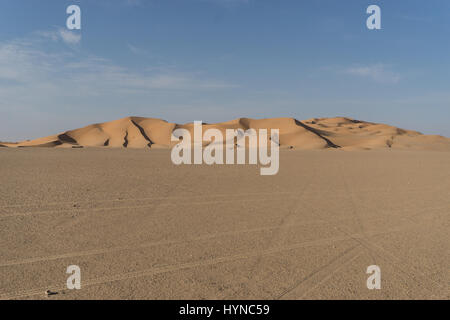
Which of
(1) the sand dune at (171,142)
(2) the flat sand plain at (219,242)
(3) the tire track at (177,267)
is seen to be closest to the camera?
(3) the tire track at (177,267)

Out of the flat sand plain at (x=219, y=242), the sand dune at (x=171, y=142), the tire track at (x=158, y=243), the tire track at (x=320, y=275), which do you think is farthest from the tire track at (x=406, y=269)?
the sand dune at (x=171, y=142)

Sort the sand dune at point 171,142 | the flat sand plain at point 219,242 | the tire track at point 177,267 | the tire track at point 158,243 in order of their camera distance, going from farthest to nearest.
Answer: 1. the sand dune at point 171,142
2. the tire track at point 158,243
3. the flat sand plain at point 219,242
4. the tire track at point 177,267

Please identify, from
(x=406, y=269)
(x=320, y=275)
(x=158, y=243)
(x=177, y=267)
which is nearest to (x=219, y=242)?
(x=158, y=243)

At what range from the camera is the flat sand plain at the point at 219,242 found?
320 cm

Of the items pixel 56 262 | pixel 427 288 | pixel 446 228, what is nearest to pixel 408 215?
pixel 446 228

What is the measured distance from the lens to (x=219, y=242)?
4.47m

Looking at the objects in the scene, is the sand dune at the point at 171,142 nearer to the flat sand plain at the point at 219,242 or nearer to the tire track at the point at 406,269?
the flat sand plain at the point at 219,242

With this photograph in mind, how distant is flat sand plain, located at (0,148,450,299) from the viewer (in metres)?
3.20

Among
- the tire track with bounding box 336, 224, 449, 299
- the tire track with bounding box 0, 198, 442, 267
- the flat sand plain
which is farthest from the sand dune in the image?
the tire track with bounding box 336, 224, 449, 299

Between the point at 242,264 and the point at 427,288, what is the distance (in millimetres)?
1863

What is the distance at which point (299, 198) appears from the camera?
7.73 meters

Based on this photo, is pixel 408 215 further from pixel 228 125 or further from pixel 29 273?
pixel 228 125

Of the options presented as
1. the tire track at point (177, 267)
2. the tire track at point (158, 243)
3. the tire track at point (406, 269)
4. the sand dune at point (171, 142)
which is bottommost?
the tire track at point (406, 269)

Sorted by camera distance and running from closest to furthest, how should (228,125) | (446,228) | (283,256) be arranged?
(283,256), (446,228), (228,125)
